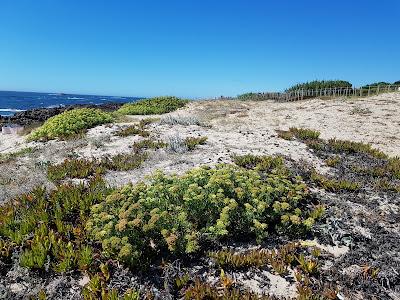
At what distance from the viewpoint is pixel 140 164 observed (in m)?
10.9

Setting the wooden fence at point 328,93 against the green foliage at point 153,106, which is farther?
the wooden fence at point 328,93

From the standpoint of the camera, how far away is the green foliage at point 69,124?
16.2 m

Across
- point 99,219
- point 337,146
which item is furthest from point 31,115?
point 99,219

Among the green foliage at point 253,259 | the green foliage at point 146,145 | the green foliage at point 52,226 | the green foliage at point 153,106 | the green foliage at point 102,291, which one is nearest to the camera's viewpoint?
the green foliage at point 102,291

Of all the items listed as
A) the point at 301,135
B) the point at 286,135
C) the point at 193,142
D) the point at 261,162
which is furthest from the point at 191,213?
the point at 301,135

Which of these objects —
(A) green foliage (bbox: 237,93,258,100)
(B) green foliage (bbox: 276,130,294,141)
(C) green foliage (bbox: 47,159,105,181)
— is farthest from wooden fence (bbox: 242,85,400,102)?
(C) green foliage (bbox: 47,159,105,181)

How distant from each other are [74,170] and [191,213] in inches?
188

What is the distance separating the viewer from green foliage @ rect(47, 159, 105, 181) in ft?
32.2

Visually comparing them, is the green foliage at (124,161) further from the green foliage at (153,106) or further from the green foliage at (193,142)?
the green foliage at (153,106)

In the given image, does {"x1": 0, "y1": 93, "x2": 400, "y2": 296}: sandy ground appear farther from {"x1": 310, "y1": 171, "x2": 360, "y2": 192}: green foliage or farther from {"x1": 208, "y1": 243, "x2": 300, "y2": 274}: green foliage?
{"x1": 310, "y1": 171, "x2": 360, "y2": 192}: green foliage

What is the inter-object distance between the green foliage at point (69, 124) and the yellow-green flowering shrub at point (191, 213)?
33.3ft

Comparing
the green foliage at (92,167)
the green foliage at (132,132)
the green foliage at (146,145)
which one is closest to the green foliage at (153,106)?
the green foliage at (132,132)

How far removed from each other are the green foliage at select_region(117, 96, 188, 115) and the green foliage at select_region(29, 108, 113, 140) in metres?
6.69

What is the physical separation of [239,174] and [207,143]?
5987mm
